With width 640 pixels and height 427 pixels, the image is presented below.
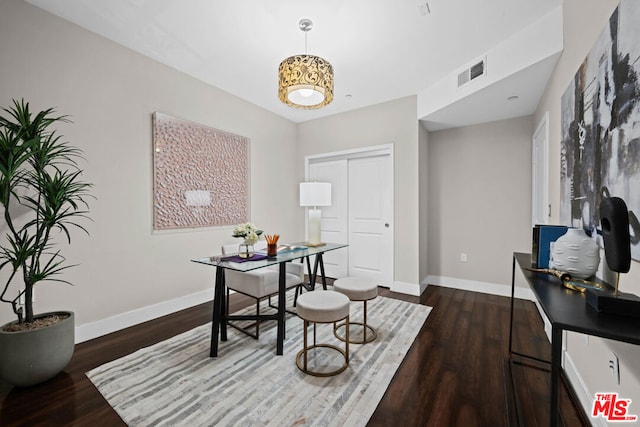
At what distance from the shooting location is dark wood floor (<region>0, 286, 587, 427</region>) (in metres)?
1.55

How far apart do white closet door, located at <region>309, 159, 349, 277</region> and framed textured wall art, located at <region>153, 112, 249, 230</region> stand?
135cm

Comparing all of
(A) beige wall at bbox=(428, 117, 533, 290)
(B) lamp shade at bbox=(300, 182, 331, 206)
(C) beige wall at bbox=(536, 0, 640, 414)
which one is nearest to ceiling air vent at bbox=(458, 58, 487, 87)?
(C) beige wall at bbox=(536, 0, 640, 414)

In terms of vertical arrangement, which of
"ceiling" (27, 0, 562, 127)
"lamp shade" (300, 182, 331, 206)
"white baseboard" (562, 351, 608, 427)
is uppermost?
"ceiling" (27, 0, 562, 127)

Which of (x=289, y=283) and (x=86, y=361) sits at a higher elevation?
Result: (x=289, y=283)

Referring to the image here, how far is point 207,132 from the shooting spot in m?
3.35

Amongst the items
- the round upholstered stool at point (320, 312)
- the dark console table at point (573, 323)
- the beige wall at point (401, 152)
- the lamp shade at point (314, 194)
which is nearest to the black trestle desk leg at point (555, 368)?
the dark console table at point (573, 323)

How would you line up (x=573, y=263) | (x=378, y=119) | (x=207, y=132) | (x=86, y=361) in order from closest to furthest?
1. (x=573, y=263)
2. (x=86, y=361)
3. (x=207, y=132)
4. (x=378, y=119)

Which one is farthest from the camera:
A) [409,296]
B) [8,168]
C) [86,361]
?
[409,296]

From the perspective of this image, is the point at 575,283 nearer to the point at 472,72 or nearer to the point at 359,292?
the point at 359,292

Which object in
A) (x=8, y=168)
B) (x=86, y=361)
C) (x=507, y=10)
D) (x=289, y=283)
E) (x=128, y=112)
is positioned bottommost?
(x=86, y=361)

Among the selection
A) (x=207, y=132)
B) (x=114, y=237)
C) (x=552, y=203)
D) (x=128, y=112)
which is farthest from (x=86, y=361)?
(x=552, y=203)

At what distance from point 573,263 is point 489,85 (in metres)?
1.97

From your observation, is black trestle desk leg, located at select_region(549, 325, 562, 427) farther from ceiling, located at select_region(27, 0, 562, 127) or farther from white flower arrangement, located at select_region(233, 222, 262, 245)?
ceiling, located at select_region(27, 0, 562, 127)

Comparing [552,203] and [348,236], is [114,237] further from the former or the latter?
[552,203]
